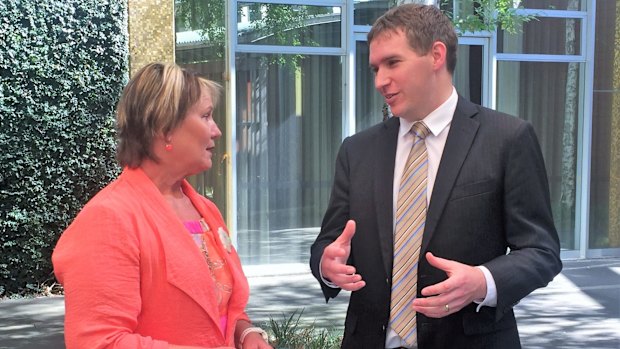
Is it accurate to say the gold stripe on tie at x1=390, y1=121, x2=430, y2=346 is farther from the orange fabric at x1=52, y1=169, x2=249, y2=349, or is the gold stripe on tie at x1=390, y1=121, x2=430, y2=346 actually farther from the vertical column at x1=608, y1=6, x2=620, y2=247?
the vertical column at x1=608, y1=6, x2=620, y2=247

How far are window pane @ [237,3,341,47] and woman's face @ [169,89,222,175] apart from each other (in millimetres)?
7240

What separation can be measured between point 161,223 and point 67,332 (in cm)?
37

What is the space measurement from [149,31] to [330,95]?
2.45 meters

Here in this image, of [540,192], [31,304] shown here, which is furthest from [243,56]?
[540,192]

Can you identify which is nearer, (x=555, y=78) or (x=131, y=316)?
(x=131, y=316)

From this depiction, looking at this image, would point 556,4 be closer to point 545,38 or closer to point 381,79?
point 545,38

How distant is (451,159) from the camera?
2.37 meters

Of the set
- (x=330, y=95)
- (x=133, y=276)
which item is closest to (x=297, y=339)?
(x=133, y=276)

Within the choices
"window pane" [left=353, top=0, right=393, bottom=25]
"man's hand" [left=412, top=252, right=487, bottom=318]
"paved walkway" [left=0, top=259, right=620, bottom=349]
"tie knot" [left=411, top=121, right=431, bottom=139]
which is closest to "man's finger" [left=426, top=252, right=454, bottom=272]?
"man's hand" [left=412, top=252, right=487, bottom=318]

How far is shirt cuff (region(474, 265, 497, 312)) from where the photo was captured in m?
2.16

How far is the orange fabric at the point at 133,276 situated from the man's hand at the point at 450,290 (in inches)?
23.0

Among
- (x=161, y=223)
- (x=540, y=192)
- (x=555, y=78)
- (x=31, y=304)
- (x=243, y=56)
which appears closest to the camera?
(x=161, y=223)

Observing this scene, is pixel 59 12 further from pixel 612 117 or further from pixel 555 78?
pixel 612 117

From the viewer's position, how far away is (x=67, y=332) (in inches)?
73.9
